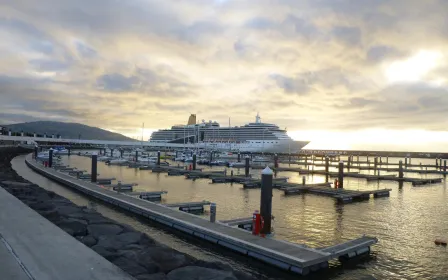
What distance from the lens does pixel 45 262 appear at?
6.18 metres

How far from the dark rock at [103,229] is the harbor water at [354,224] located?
1989 mm

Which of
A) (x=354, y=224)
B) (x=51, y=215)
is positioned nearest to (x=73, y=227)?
(x=51, y=215)

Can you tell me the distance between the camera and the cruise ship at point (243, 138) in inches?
3868

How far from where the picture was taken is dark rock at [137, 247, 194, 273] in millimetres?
7976

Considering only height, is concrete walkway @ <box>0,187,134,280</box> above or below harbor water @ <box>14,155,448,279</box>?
above

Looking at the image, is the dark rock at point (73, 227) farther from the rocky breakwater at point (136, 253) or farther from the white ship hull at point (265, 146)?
the white ship hull at point (265, 146)

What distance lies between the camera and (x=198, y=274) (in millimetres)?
7273

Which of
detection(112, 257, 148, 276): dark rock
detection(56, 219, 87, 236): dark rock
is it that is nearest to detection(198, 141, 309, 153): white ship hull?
detection(56, 219, 87, 236): dark rock

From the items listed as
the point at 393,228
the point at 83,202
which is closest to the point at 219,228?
the point at 393,228

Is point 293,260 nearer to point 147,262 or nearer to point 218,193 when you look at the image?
point 147,262

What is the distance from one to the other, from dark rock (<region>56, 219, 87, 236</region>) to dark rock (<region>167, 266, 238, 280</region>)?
12.2 ft

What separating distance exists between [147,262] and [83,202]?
13.6m

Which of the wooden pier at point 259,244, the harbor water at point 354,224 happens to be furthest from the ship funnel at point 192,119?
the wooden pier at point 259,244

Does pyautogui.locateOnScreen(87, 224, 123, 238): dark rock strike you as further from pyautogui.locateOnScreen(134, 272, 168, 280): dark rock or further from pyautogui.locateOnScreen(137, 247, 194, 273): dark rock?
pyautogui.locateOnScreen(134, 272, 168, 280): dark rock
